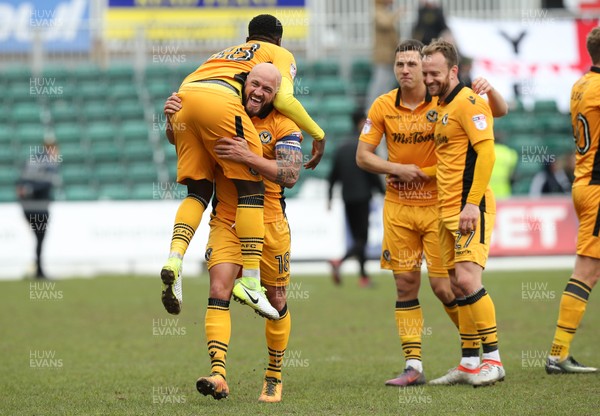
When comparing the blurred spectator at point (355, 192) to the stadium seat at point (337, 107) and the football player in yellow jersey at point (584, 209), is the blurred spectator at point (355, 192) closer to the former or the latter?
the stadium seat at point (337, 107)

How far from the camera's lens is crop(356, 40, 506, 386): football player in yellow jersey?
27.6 ft

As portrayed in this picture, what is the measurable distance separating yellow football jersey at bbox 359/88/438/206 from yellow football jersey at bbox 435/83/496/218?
23 centimetres

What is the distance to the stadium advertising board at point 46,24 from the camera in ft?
77.2

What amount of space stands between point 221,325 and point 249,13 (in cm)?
1752

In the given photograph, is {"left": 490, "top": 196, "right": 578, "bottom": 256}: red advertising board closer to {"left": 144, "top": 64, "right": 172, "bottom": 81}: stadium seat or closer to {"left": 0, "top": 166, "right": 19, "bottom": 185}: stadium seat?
{"left": 144, "top": 64, "right": 172, "bottom": 81}: stadium seat

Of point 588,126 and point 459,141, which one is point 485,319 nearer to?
point 459,141

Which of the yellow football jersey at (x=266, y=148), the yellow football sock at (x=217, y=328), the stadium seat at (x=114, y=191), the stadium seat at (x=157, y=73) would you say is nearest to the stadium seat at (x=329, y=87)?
the stadium seat at (x=157, y=73)

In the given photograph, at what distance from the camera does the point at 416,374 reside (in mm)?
8289

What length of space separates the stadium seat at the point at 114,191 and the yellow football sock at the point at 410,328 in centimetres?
1389

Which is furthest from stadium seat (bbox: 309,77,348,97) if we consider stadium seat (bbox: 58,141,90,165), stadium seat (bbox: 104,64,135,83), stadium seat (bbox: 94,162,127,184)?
stadium seat (bbox: 58,141,90,165)

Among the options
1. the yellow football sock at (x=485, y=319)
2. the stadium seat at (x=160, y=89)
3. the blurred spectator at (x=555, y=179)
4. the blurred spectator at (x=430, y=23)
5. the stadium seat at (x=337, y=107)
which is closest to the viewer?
the yellow football sock at (x=485, y=319)

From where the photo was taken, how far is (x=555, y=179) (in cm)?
2106

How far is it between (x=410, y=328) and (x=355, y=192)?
29.3 ft

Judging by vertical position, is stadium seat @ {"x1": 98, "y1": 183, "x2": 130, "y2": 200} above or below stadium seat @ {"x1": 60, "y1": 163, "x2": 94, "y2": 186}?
below
